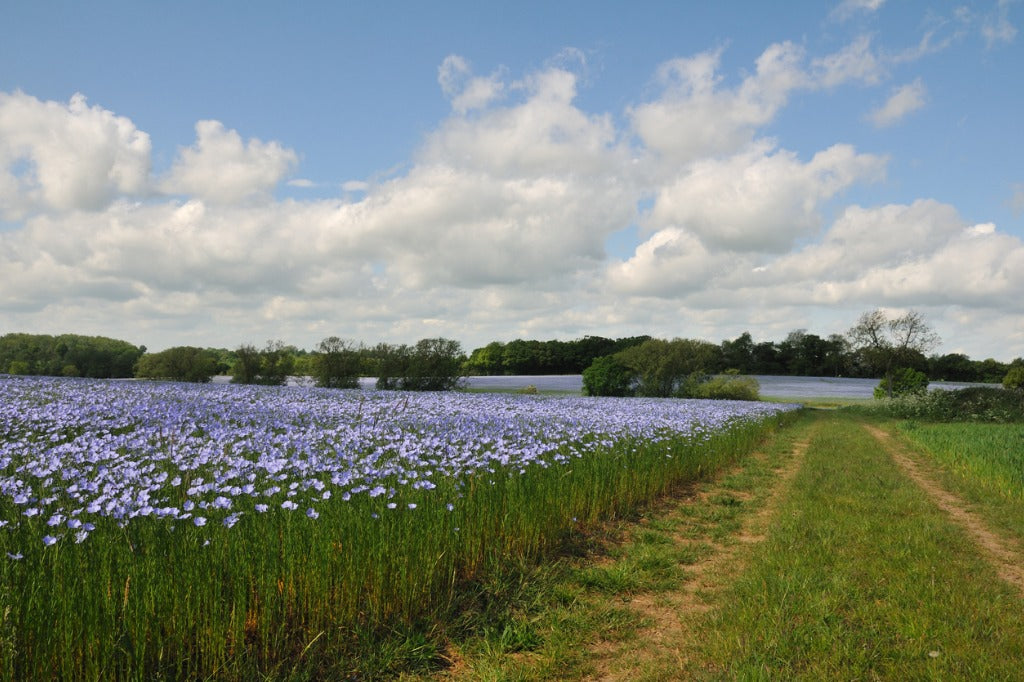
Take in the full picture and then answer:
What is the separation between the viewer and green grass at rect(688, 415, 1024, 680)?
13.9 feet

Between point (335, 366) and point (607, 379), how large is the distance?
18808 mm

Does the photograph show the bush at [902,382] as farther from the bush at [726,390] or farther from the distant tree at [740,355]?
the distant tree at [740,355]

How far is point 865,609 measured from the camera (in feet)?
16.9

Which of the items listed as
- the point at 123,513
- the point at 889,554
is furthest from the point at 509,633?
the point at 889,554

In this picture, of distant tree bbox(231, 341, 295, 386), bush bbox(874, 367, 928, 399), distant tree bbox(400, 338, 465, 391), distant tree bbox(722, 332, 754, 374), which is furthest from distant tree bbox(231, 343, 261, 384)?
distant tree bbox(722, 332, 754, 374)

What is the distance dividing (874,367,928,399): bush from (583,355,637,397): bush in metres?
20.6

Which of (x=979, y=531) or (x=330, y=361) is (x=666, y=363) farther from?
(x=979, y=531)

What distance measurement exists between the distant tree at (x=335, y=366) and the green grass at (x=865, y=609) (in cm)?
3236

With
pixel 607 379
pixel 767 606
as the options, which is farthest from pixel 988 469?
pixel 607 379

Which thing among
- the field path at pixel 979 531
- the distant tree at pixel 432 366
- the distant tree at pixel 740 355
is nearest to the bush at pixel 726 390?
the distant tree at pixel 432 366

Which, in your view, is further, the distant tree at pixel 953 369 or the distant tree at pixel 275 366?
the distant tree at pixel 953 369

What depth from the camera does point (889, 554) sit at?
6.87 m

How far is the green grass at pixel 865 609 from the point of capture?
13.9 ft

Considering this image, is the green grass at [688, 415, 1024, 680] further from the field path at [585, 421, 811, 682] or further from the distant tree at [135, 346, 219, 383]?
the distant tree at [135, 346, 219, 383]
